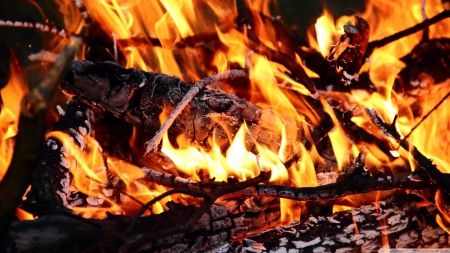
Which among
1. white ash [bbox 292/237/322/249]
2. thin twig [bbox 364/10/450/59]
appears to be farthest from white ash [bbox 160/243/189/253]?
thin twig [bbox 364/10/450/59]

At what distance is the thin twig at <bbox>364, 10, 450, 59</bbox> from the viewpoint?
11.3 ft

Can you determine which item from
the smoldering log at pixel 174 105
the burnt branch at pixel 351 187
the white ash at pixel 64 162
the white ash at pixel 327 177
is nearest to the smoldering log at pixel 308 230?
the burnt branch at pixel 351 187

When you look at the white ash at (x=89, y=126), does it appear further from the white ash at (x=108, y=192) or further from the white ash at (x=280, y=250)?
the white ash at (x=280, y=250)

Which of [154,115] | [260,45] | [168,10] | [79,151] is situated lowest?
[79,151]

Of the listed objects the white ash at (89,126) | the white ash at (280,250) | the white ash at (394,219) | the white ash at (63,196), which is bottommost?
the white ash at (280,250)

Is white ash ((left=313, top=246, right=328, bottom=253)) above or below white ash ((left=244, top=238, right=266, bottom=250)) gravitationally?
below

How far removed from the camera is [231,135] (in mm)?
2918

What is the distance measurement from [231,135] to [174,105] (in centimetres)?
37

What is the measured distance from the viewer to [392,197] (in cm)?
246

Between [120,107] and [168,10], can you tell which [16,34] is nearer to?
[168,10]

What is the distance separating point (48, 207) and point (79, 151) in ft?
4.02

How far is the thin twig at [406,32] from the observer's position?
11.3 feet

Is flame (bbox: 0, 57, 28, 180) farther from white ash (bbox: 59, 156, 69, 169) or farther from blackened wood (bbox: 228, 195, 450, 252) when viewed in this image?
blackened wood (bbox: 228, 195, 450, 252)

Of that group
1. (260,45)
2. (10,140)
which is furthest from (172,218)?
(260,45)
